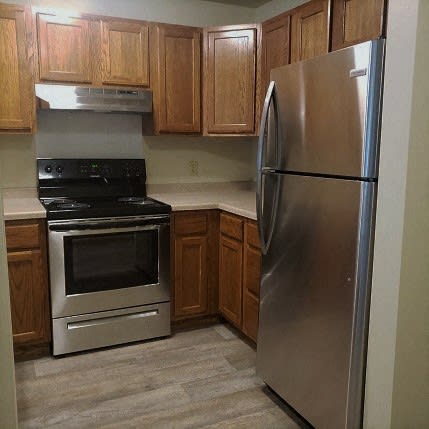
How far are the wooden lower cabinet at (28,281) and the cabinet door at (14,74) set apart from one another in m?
0.67

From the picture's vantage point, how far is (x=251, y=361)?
2584 mm

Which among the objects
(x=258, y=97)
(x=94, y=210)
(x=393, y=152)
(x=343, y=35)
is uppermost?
(x=343, y=35)

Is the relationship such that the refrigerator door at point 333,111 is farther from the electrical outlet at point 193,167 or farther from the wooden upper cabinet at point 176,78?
the electrical outlet at point 193,167

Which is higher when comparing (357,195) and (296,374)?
(357,195)

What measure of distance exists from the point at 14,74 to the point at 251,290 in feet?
6.29

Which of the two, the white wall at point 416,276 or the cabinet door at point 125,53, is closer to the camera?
the white wall at point 416,276

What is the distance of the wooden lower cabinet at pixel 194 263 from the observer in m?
2.88

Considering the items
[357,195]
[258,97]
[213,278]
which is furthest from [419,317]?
[258,97]

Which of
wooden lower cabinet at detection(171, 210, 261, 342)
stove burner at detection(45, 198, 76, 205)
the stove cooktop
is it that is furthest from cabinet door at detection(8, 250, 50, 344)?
wooden lower cabinet at detection(171, 210, 261, 342)

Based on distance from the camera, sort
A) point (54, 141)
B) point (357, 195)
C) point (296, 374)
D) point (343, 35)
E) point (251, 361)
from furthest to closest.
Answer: point (54, 141) < point (251, 361) < point (343, 35) < point (296, 374) < point (357, 195)

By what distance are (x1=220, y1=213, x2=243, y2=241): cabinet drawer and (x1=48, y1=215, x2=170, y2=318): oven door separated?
0.37m

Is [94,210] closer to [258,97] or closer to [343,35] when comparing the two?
[258,97]

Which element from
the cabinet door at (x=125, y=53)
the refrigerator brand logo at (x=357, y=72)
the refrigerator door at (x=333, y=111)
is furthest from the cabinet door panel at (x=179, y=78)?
the refrigerator brand logo at (x=357, y=72)

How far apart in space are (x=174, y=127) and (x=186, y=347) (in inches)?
58.3
